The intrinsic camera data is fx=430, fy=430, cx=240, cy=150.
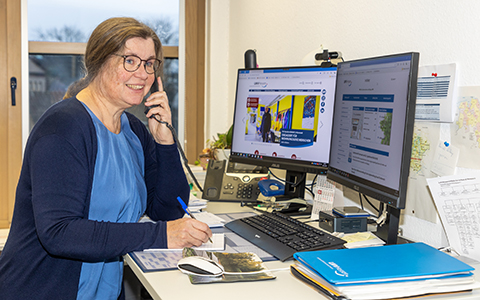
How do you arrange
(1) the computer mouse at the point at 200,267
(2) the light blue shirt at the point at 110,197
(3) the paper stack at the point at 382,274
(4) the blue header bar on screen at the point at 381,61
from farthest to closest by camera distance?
(2) the light blue shirt at the point at 110,197 → (4) the blue header bar on screen at the point at 381,61 → (1) the computer mouse at the point at 200,267 → (3) the paper stack at the point at 382,274

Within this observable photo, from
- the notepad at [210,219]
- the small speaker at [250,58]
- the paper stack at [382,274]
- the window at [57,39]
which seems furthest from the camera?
the window at [57,39]

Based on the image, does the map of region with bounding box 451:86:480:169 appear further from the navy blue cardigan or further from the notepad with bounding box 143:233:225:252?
the navy blue cardigan

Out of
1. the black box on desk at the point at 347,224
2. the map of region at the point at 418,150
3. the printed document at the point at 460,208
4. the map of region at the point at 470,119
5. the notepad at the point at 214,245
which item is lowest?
the notepad at the point at 214,245

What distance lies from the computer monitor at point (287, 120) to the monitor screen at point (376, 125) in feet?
0.37

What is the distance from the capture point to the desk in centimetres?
83

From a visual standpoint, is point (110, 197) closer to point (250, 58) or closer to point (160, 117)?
point (160, 117)

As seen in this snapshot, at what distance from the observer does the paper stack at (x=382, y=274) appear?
79cm

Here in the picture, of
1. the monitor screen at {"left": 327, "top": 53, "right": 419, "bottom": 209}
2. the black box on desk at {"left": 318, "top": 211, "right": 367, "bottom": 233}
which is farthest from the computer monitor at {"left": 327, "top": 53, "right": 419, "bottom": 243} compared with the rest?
the black box on desk at {"left": 318, "top": 211, "right": 367, "bottom": 233}

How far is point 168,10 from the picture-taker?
10.1 ft

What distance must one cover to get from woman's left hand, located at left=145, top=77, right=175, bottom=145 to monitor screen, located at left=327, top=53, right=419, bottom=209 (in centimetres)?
56

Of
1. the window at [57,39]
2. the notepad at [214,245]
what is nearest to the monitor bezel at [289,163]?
the notepad at [214,245]

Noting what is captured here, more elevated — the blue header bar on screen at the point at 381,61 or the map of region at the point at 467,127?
the blue header bar on screen at the point at 381,61

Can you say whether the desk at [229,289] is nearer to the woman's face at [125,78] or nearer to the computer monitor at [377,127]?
the computer monitor at [377,127]

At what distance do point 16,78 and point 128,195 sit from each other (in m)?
1.98
